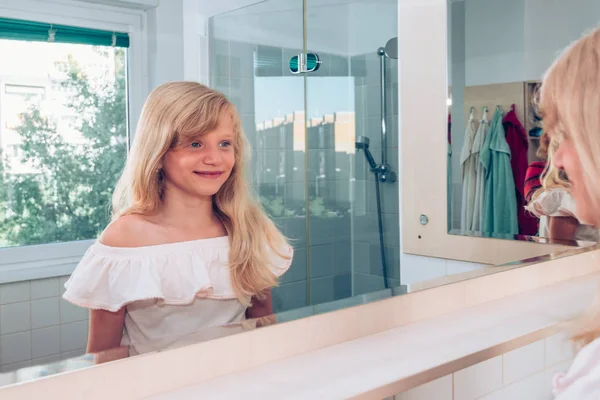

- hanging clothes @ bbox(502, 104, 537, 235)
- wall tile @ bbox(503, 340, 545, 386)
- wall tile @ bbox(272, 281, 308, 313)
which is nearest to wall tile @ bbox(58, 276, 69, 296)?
wall tile @ bbox(272, 281, 308, 313)

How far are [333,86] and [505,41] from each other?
69 centimetres

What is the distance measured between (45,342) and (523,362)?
97 cm

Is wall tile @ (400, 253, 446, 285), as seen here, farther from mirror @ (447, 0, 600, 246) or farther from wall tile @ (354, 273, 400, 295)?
mirror @ (447, 0, 600, 246)

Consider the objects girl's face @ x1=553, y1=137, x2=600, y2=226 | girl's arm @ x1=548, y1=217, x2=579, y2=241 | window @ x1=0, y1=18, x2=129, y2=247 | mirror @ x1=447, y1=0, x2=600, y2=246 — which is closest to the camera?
window @ x1=0, y1=18, x2=129, y2=247

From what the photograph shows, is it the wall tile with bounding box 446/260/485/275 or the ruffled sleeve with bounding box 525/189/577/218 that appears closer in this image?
the wall tile with bounding box 446/260/485/275

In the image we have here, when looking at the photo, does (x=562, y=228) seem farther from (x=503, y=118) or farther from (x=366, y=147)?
(x=366, y=147)

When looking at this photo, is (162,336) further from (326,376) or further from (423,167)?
(423,167)

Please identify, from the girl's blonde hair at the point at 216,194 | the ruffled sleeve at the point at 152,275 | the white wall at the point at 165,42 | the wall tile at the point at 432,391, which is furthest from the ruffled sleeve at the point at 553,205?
the white wall at the point at 165,42

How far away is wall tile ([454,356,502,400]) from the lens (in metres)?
1.18

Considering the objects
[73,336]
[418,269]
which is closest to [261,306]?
[73,336]

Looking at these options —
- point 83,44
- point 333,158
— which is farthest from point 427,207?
point 83,44

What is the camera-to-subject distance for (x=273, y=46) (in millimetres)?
973

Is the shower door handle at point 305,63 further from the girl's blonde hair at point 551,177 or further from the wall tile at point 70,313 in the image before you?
the girl's blonde hair at point 551,177

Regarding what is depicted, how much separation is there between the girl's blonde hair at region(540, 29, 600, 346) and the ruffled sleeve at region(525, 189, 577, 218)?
0.17 m
